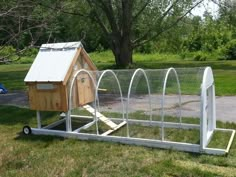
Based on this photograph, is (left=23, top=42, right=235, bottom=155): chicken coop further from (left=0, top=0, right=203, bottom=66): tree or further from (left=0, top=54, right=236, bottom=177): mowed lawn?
(left=0, top=0, right=203, bottom=66): tree

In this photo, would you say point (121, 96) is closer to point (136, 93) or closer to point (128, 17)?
point (136, 93)

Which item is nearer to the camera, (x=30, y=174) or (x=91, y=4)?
(x=30, y=174)

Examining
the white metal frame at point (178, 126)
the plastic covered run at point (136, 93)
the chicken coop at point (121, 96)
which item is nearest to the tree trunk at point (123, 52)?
the plastic covered run at point (136, 93)

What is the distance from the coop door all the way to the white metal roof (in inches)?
18.3

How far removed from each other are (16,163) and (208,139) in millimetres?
3416

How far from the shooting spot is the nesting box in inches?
297

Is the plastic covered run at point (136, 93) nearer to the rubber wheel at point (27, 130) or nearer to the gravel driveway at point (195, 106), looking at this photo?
the gravel driveway at point (195, 106)

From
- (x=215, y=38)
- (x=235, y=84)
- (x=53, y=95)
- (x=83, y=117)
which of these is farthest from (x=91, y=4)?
(x=215, y=38)

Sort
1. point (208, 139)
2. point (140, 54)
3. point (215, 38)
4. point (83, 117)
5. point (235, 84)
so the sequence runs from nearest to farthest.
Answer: point (208, 139), point (83, 117), point (235, 84), point (215, 38), point (140, 54)

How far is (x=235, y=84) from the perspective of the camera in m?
14.0

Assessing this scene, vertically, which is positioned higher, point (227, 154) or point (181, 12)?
point (181, 12)

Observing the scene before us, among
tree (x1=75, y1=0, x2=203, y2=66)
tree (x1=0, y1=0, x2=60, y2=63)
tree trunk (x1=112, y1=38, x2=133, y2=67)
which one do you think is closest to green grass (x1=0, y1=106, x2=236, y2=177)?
tree (x1=0, y1=0, x2=60, y2=63)

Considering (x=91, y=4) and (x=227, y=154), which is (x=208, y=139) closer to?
(x=227, y=154)

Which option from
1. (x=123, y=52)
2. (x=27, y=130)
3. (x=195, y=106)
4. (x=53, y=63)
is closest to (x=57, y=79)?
(x=53, y=63)
